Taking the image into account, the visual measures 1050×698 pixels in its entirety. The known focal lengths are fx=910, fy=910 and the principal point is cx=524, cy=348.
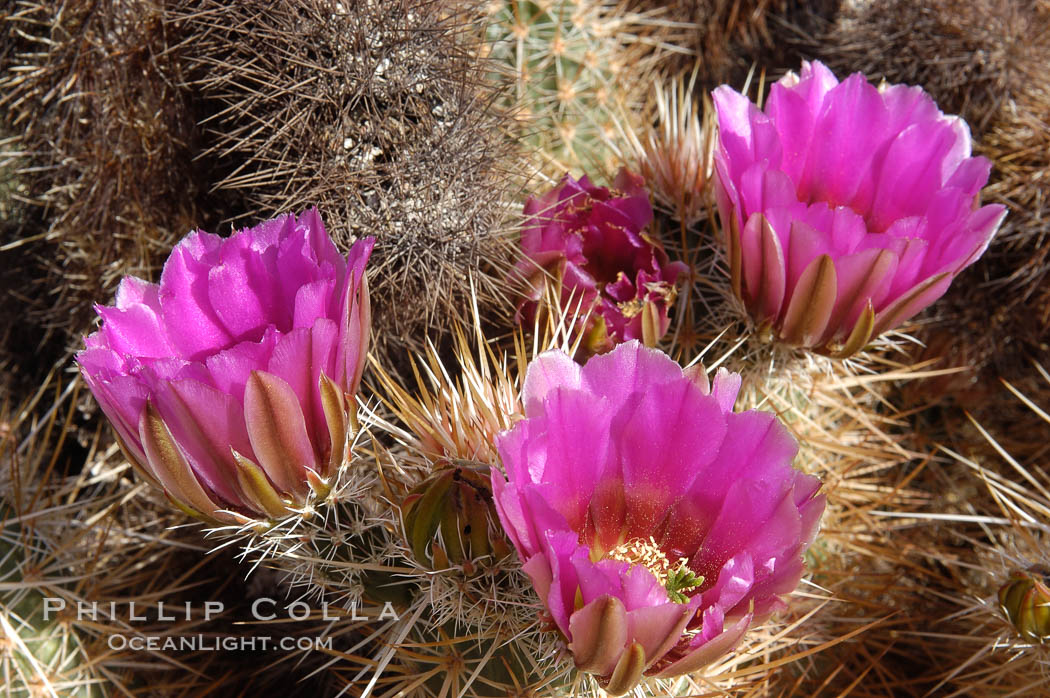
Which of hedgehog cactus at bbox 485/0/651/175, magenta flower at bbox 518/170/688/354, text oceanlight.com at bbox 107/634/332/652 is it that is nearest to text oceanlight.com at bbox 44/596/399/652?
text oceanlight.com at bbox 107/634/332/652

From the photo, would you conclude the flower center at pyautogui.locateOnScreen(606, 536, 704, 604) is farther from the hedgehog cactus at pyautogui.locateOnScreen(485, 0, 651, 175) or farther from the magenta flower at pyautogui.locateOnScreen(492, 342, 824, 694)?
the hedgehog cactus at pyautogui.locateOnScreen(485, 0, 651, 175)

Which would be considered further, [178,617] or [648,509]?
[178,617]

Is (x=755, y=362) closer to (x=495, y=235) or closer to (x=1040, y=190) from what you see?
(x=495, y=235)

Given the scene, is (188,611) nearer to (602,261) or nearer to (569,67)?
(602,261)

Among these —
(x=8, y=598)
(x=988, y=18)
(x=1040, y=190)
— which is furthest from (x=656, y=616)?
(x=988, y=18)

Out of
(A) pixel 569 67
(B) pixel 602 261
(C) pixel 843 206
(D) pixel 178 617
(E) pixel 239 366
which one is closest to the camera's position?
(E) pixel 239 366

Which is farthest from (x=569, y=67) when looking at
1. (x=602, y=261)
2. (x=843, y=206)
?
(x=843, y=206)

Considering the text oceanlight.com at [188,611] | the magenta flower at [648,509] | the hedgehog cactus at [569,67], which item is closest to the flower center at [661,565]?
the magenta flower at [648,509]
